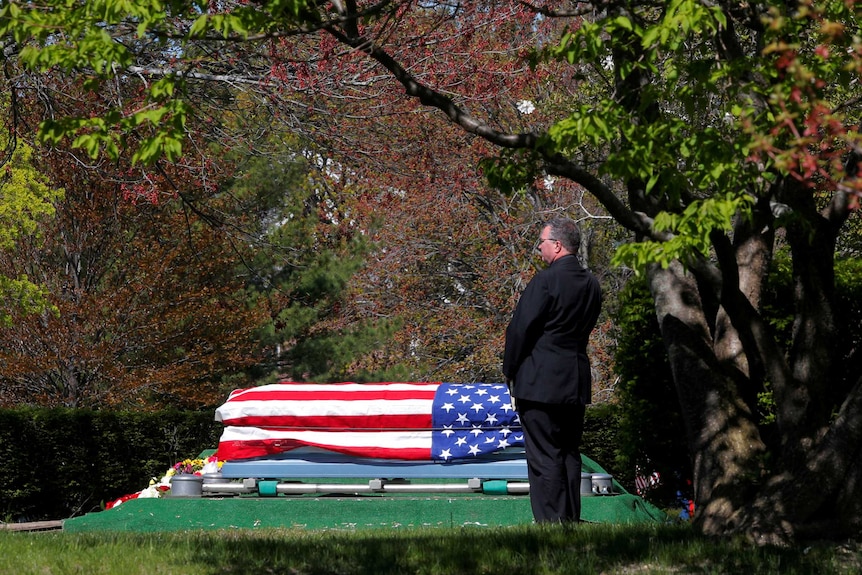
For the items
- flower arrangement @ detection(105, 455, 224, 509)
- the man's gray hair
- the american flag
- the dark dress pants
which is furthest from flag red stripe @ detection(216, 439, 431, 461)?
the man's gray hair

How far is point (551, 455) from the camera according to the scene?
6395 mm

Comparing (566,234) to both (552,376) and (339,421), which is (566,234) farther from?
(339,421)

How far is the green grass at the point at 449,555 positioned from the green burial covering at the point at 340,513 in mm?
2049

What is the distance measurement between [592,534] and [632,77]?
2.78m

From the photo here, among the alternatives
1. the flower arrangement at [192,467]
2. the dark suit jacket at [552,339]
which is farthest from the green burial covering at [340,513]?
the dark suit jacket at [552,339]

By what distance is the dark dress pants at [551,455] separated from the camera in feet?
21.1

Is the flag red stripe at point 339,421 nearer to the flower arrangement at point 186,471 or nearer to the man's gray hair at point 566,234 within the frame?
the flower arrangement at point 186,471

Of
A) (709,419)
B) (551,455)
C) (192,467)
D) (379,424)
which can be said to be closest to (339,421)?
(379,424)

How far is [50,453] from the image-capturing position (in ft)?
42.1

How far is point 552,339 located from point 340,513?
2.53 meters

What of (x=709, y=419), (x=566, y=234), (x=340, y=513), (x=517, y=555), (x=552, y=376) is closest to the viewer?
(x=517, y=555)

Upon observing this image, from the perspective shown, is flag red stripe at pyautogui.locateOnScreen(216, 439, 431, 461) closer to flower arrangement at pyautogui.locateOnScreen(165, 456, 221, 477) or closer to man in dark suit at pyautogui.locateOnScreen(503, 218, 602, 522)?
flower arrangement at pyautogui.locateOnScreen(165, 456, 221, 477)

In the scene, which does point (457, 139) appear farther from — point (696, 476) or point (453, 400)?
point (696, 476)

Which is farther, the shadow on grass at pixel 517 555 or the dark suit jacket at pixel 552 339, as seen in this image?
the dark suit jacket at pixel 552 339
